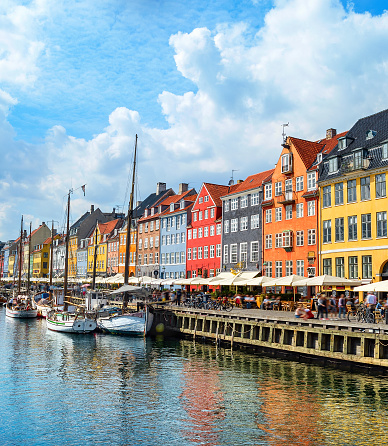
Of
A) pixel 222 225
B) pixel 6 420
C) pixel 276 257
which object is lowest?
pixel 6 420

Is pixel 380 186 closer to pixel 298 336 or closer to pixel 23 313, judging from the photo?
pixel 298 336

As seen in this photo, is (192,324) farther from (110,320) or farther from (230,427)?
(230,427)

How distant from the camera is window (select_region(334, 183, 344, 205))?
47.2 meters

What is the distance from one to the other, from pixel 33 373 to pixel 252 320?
15.7 meters

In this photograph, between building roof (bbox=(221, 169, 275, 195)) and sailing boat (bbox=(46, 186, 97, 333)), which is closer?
sailing boat (bbox=(46, 186, 97, 333))

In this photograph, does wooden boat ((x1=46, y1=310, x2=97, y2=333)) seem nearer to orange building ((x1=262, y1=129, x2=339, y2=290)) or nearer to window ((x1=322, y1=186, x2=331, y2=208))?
orange building ((x1=262, y1=129, x2=339, y2=290))

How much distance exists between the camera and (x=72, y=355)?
3434 centimetres

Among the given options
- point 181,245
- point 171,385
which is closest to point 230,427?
point 171,385

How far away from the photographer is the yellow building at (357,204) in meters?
42.9

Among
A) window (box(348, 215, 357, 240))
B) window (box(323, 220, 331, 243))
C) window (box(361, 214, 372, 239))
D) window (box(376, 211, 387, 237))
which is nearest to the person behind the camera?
window (box(376, 211, 387, 237))

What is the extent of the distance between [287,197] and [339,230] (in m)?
8.07

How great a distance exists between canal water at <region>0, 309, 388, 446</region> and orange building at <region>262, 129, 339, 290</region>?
1982 cm

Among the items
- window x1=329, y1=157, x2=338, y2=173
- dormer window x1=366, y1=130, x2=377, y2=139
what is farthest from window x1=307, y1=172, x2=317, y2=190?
dormer window x1=366, y1=130, x2=377, y2=139

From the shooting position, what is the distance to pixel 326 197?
161 feet
